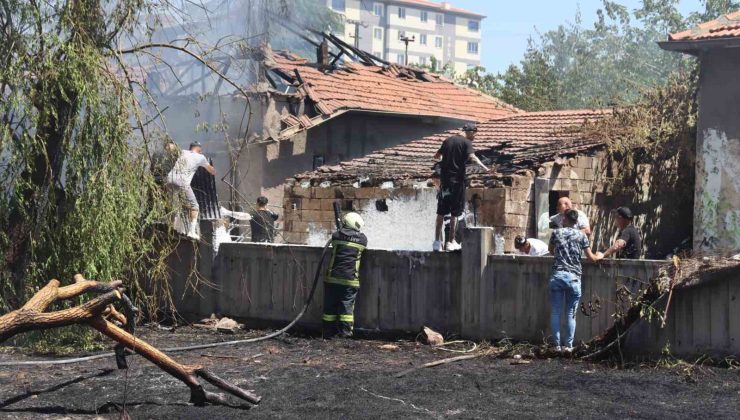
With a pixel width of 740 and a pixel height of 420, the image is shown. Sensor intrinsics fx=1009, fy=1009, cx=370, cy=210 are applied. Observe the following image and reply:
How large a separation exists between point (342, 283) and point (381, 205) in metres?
6.34

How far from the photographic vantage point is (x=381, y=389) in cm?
976

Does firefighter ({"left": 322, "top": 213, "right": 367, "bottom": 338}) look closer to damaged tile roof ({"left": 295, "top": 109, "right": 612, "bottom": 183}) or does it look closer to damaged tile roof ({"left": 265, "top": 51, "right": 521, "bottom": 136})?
damaged tile roof ({"left": 295, "top": 109, "right": 612, "bottom": 183})

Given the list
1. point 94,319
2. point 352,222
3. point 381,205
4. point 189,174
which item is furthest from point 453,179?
point 94,319

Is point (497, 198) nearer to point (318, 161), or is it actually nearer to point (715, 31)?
point (715, 31)

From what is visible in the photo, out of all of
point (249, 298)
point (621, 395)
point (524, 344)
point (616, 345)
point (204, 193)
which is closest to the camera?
point (621, 395)

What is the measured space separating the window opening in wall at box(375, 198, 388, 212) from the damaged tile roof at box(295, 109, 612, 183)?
0.44 meters

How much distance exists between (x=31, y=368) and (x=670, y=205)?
43.3 ft

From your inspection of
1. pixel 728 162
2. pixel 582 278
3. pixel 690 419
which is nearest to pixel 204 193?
pixel 582 278

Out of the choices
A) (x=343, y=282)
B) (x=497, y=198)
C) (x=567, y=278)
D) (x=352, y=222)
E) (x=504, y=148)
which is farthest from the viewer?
(x=504, y=148)

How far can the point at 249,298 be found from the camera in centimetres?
1502

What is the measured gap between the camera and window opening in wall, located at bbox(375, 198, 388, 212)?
19.6 meters

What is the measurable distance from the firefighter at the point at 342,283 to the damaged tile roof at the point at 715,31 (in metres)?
7.39

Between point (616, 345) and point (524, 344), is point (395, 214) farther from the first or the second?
point (616, 345)

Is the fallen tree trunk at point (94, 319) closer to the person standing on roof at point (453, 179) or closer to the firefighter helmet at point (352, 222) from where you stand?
the firefighter helmet at point (352, 222)
